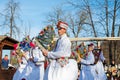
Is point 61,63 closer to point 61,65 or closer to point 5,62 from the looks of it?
point 61,65

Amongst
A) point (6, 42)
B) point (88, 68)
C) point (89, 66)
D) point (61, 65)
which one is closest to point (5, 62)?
point (6, 42)

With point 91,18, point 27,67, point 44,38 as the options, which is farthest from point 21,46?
point 91,18

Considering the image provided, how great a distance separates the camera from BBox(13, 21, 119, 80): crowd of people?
26.9ft

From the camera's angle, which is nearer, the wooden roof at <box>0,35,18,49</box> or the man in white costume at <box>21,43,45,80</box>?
the man in white costume at <box>21,43,45,80</box>

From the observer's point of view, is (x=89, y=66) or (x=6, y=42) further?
(x=6, y=42)

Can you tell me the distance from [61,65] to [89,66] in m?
5.89

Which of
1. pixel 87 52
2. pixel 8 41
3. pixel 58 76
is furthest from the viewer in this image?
pixel 8 41

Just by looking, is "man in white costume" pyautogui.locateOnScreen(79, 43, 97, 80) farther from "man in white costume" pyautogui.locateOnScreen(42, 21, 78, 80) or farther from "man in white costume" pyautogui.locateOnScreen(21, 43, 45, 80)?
"man in white costume" pyautogui.locateOnScreen(42, 21, 78, 80)

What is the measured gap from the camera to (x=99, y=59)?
46.0ft

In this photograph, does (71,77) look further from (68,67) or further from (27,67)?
(27,67)

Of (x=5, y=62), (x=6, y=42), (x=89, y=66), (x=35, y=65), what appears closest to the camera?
(x=35, y=65)

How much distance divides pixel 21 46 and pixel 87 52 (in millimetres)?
2704

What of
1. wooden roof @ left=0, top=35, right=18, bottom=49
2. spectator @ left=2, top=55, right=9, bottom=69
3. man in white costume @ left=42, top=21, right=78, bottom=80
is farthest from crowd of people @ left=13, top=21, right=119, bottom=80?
wooden roof @ left=0, top=35, right=18, bottom=49

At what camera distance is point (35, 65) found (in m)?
12.0
